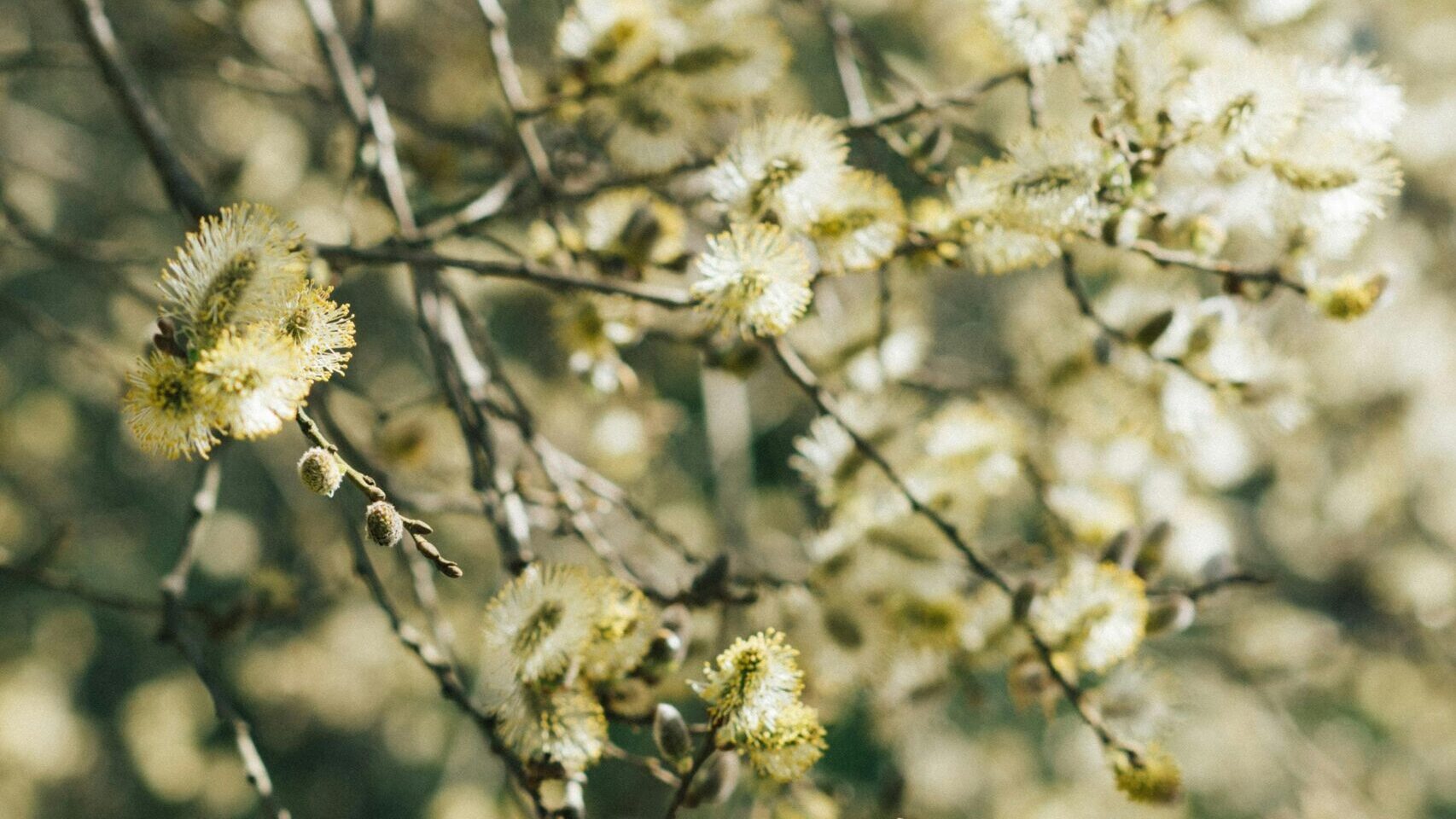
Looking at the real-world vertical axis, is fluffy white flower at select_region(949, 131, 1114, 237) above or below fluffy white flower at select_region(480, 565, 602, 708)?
above

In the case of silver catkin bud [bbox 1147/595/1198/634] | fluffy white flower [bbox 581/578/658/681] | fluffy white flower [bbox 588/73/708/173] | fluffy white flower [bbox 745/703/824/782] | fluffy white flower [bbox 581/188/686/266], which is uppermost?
fluffy white flower [bbox 588/73/708/173]

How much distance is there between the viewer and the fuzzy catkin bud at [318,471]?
2.60ft

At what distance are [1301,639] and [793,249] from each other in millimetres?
2147

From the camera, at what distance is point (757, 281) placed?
1.00 metres

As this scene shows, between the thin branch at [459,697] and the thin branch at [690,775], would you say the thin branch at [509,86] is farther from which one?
the thin branch at [690,775]

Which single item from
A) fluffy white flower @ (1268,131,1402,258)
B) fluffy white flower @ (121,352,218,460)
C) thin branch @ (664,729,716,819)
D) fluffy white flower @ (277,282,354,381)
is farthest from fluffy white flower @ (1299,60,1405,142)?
fluffy white flower @ (121,352,218,460)

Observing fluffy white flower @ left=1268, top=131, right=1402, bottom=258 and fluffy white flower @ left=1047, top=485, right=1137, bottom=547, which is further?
fluffy white flower @ left=1047, top=485, right=1137, bottom=547

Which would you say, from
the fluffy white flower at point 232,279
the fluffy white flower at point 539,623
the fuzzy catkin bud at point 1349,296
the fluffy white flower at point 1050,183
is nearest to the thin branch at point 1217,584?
the fuzzy catkin bud at point 1349,296

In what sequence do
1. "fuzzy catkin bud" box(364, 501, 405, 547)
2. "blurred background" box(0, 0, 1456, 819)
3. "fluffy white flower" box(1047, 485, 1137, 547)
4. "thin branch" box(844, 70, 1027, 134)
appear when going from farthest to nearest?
1. "blurred background" box(0, 0, 1456, 819)
2. "fluffy white flower" box(1047, 485, 1137, 547)
3. "thin branch" box(844, 70, 1027, 134)
4. "fuzzy catkin bud" box(364, 501, 405, 547)

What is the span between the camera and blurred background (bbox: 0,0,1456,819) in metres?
2.20

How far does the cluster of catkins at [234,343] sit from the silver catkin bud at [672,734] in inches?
17.9

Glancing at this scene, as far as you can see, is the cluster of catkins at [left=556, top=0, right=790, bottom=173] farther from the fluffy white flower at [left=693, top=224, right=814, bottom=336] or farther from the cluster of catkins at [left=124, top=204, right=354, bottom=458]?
the cluster of catkins at [left=124, top=204, right=354, bottom=458]

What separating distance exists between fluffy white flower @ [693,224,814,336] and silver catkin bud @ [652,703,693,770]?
40cm

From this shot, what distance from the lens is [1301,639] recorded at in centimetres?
247
